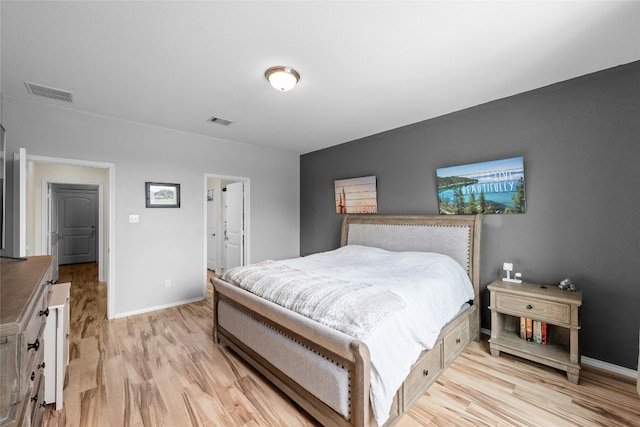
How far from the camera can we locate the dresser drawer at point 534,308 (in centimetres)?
222

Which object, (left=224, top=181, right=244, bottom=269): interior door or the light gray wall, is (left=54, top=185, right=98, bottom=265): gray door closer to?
(left=224, top=181, right=244, bottom=269): interior door

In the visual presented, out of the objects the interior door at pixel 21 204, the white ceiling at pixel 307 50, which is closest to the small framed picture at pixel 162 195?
the white ceiling at pixel 307 50

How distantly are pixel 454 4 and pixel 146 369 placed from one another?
3632 mm

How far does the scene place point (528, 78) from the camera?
2.50m

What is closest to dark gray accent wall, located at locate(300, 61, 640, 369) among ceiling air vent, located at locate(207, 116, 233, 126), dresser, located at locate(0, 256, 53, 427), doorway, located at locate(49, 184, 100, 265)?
ceiling air vent, located at locate(207, 116, 233, 126)

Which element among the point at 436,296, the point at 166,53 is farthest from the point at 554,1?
the point at 166,53

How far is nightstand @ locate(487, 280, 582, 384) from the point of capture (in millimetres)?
2193

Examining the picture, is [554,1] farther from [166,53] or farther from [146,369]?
[146,369]

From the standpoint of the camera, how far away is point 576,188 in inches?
98.5

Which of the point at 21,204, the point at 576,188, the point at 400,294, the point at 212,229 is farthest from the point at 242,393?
the point at 212,229

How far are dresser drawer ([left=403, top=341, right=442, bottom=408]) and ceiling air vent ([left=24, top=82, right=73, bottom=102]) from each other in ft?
13.5

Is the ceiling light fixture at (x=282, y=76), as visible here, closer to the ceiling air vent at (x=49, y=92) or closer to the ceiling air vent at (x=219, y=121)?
the ceiling air vent at (x=219, y=121)

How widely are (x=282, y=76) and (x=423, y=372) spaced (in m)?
2.65

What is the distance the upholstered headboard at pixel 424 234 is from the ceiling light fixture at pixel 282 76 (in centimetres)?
229
